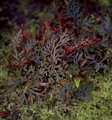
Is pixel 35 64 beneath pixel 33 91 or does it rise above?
above

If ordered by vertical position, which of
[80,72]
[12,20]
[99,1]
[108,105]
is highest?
[99,1]

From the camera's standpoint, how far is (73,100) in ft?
6.08

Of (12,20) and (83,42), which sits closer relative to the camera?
(83,42)

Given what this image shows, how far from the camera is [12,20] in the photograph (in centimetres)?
333

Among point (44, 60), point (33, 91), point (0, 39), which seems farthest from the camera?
point (0, 39)

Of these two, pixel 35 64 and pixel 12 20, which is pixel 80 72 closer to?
pixel 35 64

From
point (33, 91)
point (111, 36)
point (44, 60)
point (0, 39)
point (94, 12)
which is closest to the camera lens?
point (33, 91)

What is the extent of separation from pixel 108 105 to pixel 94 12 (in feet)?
7.19

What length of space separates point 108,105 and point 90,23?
123cm

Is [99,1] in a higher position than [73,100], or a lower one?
higher

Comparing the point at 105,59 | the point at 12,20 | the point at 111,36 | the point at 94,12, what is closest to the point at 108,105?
the point at 105,59

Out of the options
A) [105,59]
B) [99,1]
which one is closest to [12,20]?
[99,1]

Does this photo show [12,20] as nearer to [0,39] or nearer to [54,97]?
[0,39]

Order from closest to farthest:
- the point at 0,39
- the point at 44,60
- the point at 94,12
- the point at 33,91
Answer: the point at 33,91, the point at 44,60, the point at 0,39, the point at 94,12
